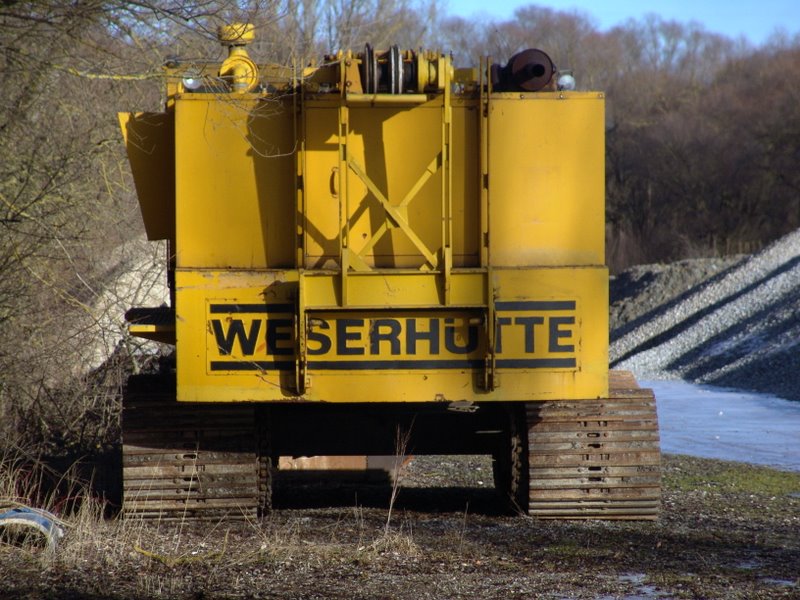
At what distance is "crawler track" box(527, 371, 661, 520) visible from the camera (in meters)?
7.45

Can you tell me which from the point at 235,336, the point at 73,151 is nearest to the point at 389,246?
the point at 235,336

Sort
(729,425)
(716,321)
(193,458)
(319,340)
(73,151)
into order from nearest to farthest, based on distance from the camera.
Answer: (319,340) → (193,458) → (73,151) → (729,425) → (716,321)

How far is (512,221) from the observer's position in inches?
274

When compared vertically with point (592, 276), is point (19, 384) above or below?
below

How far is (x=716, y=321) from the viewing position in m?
26.6

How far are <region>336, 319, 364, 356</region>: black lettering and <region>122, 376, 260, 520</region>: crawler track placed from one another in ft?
3.05

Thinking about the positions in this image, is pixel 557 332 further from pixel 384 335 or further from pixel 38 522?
pixel 38 522

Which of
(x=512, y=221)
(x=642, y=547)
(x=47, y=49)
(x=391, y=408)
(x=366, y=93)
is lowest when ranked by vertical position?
Answer: (x=642, y=547)

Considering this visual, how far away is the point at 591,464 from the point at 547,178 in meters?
1.86

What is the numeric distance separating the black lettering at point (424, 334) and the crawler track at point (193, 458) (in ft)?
4.06

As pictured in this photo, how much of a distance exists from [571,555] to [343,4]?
30.4 m

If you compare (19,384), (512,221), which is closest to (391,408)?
(512,221)

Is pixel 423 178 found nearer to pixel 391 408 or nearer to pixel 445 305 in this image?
pixel 445 305

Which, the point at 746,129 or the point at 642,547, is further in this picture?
the point at 746,129
